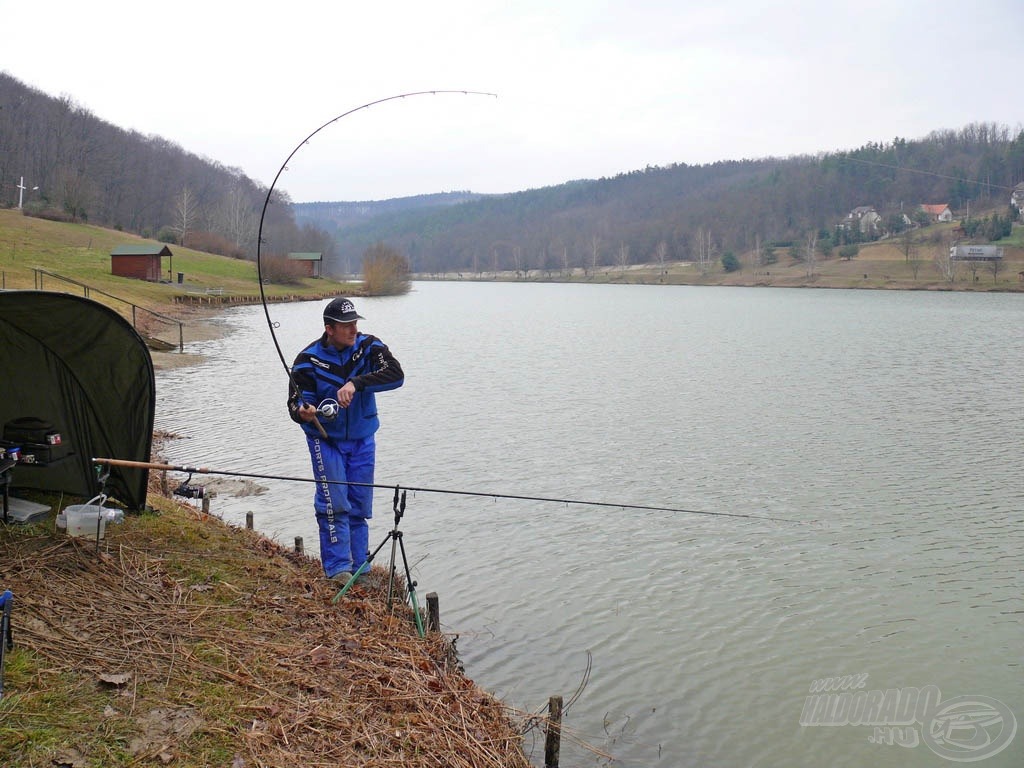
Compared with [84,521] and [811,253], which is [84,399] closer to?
[84,521]

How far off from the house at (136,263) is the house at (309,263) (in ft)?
88.7

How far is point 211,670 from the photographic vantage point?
201 inches

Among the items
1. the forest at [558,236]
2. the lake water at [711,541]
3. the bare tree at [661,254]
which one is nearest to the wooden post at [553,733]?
the lake water at [711,541]

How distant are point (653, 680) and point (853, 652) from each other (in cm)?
221

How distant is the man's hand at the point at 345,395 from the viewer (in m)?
6.59

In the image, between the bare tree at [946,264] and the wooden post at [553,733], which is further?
the bare tree at [946,264]

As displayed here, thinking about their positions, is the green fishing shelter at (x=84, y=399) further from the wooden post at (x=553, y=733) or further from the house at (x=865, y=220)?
the house at (x=865, y=220)

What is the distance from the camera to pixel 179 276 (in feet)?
223

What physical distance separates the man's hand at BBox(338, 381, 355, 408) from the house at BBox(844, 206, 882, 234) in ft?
466

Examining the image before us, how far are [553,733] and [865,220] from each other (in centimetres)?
15429

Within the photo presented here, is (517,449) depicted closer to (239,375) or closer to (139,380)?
(139,380)

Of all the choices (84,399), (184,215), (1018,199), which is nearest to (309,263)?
(184,215)

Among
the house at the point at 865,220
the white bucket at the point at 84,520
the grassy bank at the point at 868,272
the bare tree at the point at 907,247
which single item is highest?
the house at the point at 865,220

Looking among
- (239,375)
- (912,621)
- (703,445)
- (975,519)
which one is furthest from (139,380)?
(239,375)
